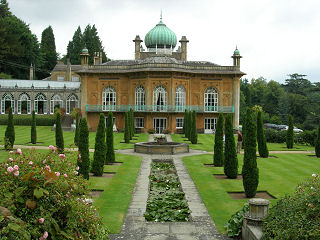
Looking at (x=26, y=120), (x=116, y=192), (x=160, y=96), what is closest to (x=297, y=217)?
(x=116, y=192)

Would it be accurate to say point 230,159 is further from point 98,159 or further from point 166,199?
point 98,159

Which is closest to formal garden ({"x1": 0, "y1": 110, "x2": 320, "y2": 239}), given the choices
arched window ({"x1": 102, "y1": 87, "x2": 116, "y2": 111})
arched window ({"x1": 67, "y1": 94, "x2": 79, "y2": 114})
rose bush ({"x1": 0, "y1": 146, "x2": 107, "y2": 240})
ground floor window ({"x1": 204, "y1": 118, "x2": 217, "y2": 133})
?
rose bush ({"x1": 0, "y1": 146, "x2": 107, "y2": 240})

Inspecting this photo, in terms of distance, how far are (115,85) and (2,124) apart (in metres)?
15.7

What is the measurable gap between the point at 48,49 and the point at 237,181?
70679mm

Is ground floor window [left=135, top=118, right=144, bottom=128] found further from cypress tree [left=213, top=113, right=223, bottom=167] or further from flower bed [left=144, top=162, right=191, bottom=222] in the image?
flower bed [left=144, top=162, right=191, bottom=222]

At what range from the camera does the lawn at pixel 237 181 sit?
11.8 metres

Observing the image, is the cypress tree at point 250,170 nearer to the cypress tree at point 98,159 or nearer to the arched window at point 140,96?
the cypress tree at point 98,159

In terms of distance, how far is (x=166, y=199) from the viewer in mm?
13047

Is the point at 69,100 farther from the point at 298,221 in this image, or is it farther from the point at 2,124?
the point at 298,221

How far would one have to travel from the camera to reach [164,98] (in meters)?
43.0

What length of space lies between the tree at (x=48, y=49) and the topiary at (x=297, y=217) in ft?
247

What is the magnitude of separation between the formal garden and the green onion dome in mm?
27794

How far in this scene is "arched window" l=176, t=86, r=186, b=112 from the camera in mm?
43062

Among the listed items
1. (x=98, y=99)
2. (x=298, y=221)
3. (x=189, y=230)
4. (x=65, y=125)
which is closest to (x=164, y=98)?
(x=98, y=99)
